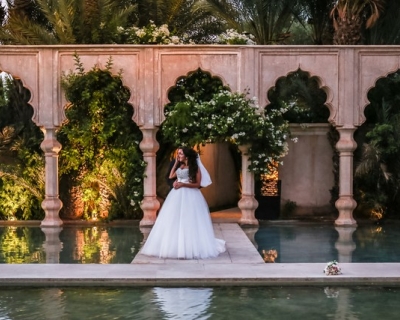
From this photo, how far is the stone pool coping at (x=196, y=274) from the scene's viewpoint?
9.50 m

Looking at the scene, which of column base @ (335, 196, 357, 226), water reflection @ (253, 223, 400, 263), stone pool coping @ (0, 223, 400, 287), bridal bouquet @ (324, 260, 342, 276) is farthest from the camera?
column base @ (335, 196, 357, 226)

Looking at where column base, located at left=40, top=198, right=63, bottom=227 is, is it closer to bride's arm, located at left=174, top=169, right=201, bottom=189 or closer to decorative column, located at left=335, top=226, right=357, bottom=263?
bride's arm, located at left=174, top=169, right=201, bottom=189

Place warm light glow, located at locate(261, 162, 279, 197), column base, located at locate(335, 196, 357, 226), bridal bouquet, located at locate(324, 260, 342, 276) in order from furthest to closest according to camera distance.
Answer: warm light glow, located at locate(261, 162, 279, 197), column base, located at locate(335, 196, 357, 226), bridal bouquet, located at locate(324, 260, 342, 276)

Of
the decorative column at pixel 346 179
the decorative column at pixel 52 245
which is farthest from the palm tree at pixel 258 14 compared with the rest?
the decorative column at pixel 52 245

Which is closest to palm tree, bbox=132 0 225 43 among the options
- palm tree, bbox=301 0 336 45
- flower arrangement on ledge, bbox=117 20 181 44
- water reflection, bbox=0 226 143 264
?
flower arrangement on ledge, bbox=117 20 181 44

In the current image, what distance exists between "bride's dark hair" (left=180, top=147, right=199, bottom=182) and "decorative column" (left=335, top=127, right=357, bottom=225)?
5.66 metres

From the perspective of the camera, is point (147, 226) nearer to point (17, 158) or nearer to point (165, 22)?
point (17, 158)

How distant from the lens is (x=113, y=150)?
1670 cm

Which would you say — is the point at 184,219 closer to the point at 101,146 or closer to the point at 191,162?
the point at 191,162

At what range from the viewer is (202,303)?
8.48m

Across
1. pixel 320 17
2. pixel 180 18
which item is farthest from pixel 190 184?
pixel 320 17

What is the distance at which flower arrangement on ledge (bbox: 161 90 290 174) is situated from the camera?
1530 cm

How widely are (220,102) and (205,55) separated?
3.74 ft

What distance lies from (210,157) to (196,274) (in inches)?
389
